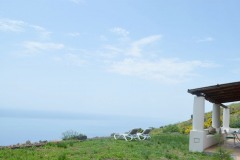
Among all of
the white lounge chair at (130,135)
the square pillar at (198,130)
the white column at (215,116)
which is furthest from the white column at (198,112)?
the white column at (215,116)

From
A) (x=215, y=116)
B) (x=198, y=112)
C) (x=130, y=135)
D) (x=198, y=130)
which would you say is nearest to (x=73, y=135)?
(x=130, y=135)

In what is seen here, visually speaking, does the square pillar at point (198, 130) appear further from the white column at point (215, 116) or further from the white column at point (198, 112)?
the white column at point (215, 116)

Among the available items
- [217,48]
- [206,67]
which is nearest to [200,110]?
[217,48]

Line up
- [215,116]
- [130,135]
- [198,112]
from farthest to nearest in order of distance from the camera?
[215,116]
[130,135]
[198,112]

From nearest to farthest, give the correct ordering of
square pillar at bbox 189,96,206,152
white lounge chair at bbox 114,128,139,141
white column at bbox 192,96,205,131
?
1. square pillar at bbox 189,96,206,152
2. white column at bbox 192,96,205,131
3. white lounge chair at bbox 114,128,139,141

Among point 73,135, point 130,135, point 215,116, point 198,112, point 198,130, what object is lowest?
point 73,135

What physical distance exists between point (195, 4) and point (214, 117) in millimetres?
6091

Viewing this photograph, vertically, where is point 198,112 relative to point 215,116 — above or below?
below

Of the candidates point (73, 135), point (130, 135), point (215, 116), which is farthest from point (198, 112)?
point (73, 135)

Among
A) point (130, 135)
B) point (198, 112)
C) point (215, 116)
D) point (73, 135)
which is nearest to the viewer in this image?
point (198, 112)

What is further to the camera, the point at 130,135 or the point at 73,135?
the point at 73,135

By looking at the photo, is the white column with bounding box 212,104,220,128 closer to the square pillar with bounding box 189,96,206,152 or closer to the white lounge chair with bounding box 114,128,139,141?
the white lounge chair with bounding box 114,128,139,141

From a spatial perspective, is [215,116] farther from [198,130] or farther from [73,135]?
[73,135]

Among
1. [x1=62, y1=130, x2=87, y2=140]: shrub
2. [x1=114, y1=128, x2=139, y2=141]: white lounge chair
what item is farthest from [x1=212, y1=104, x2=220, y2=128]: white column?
[x1=62, y1=130, x2=87, y2=140]: shrub
